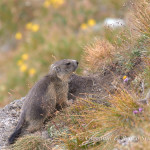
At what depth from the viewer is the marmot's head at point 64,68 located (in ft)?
21.1

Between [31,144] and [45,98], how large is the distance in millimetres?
1044

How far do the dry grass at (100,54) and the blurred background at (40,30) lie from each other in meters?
4.03

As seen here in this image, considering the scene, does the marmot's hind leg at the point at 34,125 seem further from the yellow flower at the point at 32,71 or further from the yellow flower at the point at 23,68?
the yellow flower at the point at 23,68

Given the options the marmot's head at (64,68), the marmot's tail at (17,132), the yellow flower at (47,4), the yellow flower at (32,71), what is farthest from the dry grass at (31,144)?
the yellow flower at (47,4)

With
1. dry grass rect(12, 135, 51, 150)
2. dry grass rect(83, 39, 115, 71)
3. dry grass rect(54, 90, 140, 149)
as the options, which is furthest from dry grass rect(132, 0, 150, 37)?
dry grass rect(12, 135, 51, 150)

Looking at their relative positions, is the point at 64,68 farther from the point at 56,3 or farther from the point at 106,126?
the point at 56,3

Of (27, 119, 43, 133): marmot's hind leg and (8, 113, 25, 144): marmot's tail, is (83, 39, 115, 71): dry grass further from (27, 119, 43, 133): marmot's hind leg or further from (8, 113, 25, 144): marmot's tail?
(8, 113, 25, 144): marmot's tail

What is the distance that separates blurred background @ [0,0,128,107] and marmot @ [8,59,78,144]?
14.4 ft

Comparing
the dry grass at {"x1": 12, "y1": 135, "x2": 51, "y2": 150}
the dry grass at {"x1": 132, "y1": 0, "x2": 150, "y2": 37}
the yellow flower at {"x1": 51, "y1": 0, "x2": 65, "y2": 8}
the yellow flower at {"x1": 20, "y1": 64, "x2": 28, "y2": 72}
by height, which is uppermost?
the yellow flower at {"x1": 51, "y1": 0, "x2": 65, "y2": 8}

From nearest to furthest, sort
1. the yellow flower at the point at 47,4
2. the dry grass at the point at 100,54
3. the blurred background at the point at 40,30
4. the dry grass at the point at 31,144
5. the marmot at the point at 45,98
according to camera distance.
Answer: the dry grass at the point at 31,144 → the marmot at the point at 45,98 → the dry grass at the point at 100,54 → the blurred background at the point at 40,30 → the yellow flower at the point at 47,4

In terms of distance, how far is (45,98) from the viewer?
5.81 m

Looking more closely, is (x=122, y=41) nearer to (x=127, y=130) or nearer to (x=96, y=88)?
(x=96, y=88)

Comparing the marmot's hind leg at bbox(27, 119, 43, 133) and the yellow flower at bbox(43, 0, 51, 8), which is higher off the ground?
the yellow flower at bbox(43, 0, 51, 8)

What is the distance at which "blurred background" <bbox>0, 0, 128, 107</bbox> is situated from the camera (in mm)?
11883
